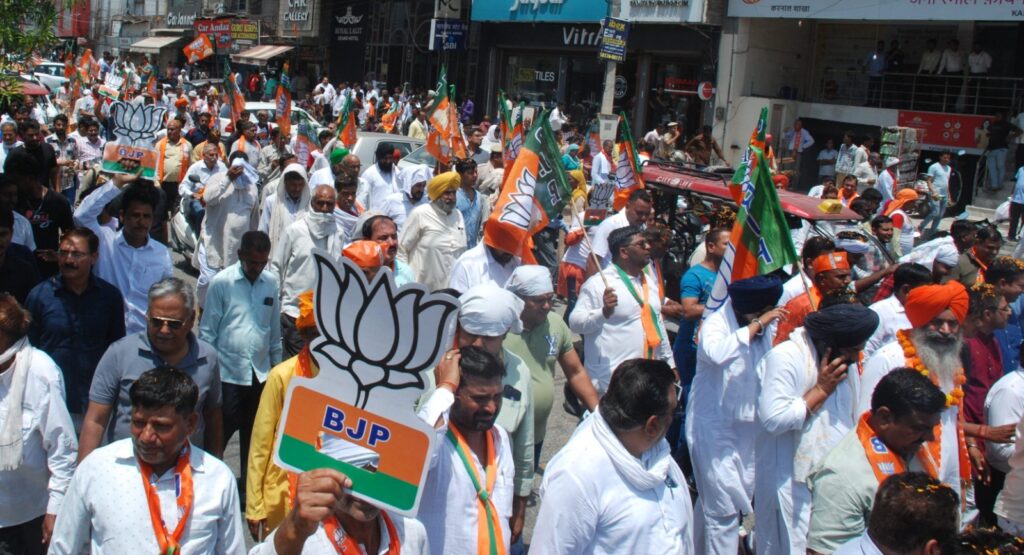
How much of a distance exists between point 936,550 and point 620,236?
10.9ft

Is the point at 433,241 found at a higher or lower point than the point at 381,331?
lower

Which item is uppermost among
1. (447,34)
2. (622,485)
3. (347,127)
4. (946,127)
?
(447,34)

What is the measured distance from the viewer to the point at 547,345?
4945mm

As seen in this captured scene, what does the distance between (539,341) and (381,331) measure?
7.12 feet

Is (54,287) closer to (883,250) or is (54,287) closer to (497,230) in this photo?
(497,230)

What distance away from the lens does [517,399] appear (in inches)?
165

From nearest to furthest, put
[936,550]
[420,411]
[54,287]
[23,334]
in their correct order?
[936,550]
[420,411]
[23,334]
[54,287]

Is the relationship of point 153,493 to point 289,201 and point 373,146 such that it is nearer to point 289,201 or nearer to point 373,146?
point 289,201

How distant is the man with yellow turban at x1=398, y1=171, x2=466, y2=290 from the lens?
25.3 ft

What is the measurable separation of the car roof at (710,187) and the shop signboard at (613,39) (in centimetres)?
1091

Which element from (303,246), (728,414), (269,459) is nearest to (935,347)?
(728,414)

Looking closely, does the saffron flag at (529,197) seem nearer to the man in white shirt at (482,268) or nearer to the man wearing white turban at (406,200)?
the man in white shirt at (482,268)

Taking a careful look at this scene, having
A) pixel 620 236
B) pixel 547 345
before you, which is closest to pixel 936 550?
pixel 547 345

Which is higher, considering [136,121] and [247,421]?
[136,121]
